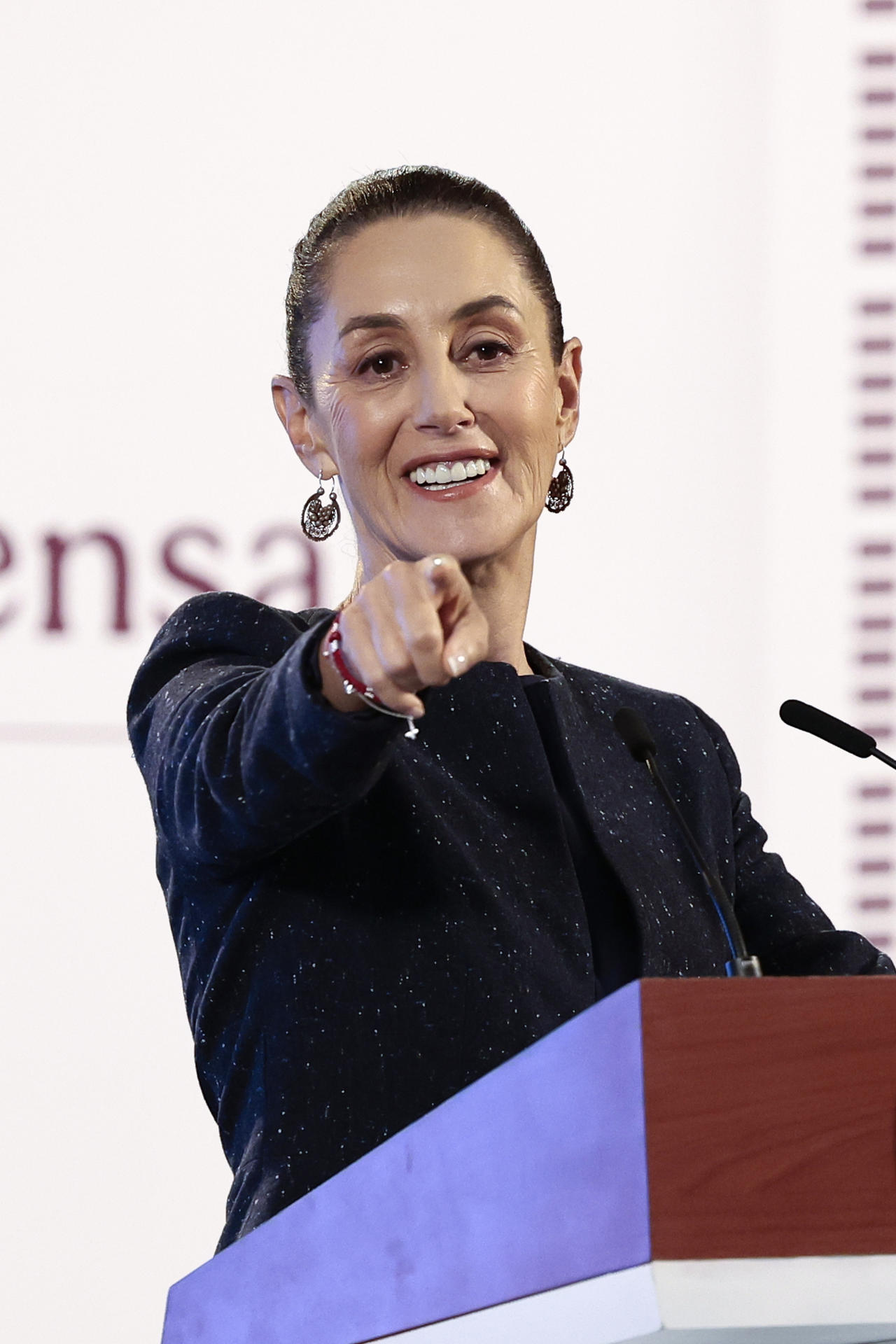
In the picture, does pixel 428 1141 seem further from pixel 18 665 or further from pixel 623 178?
pixel 623 178

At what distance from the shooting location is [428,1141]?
824 millimetres

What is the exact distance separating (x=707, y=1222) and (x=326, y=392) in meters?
1.06

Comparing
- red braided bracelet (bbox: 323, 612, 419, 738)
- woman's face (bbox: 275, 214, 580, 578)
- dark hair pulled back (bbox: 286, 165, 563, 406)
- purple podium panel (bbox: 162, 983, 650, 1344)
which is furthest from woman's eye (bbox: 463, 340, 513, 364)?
purple podium panel (bbox: 162, 983, 650, 1344)

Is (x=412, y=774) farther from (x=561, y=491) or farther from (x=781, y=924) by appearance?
(x=561, y=491)

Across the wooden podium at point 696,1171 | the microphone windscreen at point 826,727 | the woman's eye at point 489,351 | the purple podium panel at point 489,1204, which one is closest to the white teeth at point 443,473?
the woman's eye at point 489,351

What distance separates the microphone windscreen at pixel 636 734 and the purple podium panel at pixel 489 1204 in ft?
1.22

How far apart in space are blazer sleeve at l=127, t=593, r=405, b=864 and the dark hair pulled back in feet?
1.11

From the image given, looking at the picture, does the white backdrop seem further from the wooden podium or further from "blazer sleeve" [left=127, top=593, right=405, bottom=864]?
the wooden podium

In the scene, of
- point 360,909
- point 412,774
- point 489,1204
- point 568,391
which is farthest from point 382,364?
point 489,1204

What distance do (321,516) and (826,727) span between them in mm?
626

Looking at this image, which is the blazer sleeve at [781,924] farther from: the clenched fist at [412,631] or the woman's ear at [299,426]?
the clenched fist at [412,631]

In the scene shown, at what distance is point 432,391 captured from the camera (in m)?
1.53

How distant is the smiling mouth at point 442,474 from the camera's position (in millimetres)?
1541

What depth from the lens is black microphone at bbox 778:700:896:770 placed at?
1325 millimetres
